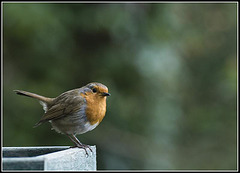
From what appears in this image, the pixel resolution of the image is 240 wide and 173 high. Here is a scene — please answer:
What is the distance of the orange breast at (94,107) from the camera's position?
404 cm

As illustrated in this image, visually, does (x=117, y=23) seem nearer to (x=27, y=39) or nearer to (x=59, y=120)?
(x=27, y=39)

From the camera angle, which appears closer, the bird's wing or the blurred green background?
the bird's wing

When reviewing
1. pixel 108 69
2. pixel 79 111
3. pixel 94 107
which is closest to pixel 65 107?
pixel 79 111

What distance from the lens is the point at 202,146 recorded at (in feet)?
25.3

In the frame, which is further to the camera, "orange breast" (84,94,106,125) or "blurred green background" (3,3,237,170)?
"blurred green background" (3,3,237,170)

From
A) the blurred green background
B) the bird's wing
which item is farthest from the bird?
the blurred green background

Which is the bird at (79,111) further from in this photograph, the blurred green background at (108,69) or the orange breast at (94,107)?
the blurred green background at (108,69)

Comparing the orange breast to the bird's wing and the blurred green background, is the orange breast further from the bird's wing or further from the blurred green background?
the blurred green background

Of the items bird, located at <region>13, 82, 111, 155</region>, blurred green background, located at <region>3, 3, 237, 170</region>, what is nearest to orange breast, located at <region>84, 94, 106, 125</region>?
bird, located at <region>13, 82, 111, 155</region>

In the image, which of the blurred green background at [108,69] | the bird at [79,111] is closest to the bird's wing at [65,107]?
the bird at [79,111]

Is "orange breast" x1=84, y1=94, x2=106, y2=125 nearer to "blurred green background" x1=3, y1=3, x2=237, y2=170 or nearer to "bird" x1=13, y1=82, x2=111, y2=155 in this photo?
"bird" x1=13, y1=82, x2=111, y2=155

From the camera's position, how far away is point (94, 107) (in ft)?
13.4

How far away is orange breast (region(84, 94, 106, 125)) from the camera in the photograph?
4039mm

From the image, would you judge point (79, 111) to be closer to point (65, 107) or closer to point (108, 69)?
point (65, 107)
